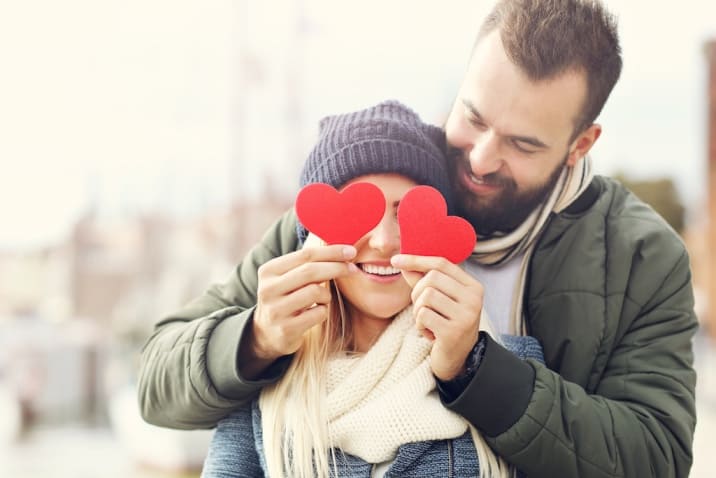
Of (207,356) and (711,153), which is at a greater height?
(207,356)

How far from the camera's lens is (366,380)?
157 cm

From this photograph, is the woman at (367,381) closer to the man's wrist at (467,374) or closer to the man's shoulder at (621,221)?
the man's wrist at (467,374)

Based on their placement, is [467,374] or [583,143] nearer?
[467,374]

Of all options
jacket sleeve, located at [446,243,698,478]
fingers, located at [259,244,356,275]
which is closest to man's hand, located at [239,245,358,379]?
fingers, located at [259,244,356,275]

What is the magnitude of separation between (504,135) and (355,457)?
29.3 inches

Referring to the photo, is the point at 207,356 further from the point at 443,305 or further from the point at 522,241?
the point at 522,241

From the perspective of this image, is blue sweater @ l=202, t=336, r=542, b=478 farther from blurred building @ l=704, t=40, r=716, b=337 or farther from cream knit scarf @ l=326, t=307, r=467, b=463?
blurred building @ l=704, t=40, r=716, b=337

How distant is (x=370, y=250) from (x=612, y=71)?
0.72 meters

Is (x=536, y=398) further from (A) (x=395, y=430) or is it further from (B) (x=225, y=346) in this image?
(B) (x=225, y=346)

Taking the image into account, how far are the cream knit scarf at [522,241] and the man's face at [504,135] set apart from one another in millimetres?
21

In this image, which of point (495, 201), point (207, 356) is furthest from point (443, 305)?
point (207, 356)

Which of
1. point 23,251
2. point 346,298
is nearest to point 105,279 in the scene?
point 23,251

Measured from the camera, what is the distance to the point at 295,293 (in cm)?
146

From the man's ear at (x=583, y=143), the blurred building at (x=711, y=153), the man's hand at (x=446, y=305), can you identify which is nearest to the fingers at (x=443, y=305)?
the man's hand at (x=446, y=305)
